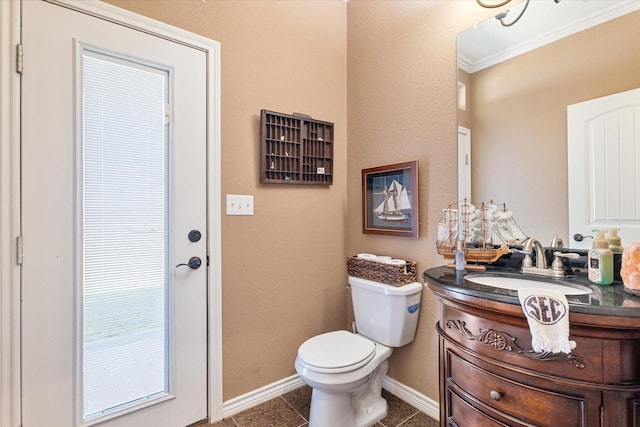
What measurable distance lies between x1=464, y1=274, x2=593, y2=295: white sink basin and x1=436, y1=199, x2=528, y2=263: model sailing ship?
0.45 ft

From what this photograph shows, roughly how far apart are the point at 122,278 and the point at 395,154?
1.61 metres

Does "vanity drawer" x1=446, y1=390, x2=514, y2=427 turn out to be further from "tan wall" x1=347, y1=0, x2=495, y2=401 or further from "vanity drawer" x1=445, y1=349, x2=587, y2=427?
"tan wall" x1=347, y1=0, x2=495, y2=401

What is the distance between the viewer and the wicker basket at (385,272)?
1688 millimetres

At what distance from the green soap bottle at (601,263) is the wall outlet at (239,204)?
1.55 meters

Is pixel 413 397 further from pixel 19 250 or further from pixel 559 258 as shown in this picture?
pixel 19 250

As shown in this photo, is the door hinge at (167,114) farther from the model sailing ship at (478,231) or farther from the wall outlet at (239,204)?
the model sailing ship at (478,231)

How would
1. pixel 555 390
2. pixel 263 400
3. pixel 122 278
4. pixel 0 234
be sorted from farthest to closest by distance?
1. pixel 263 400
2. pixel 122 278
3. pixel 0 234
4. pixel 555 390

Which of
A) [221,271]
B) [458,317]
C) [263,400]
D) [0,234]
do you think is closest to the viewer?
[458,317]

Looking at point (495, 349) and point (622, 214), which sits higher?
point (622, 214)

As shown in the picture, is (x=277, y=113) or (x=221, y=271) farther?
(x=277, y=113)

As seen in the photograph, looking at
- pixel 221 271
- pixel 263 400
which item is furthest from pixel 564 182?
pixel 263 400

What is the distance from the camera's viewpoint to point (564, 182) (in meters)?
1.26

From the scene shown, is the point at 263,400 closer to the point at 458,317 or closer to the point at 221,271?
the point at 221,271

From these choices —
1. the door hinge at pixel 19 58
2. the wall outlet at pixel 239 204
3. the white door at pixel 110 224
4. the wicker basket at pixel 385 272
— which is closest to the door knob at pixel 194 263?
the white door at pixel 110 224
